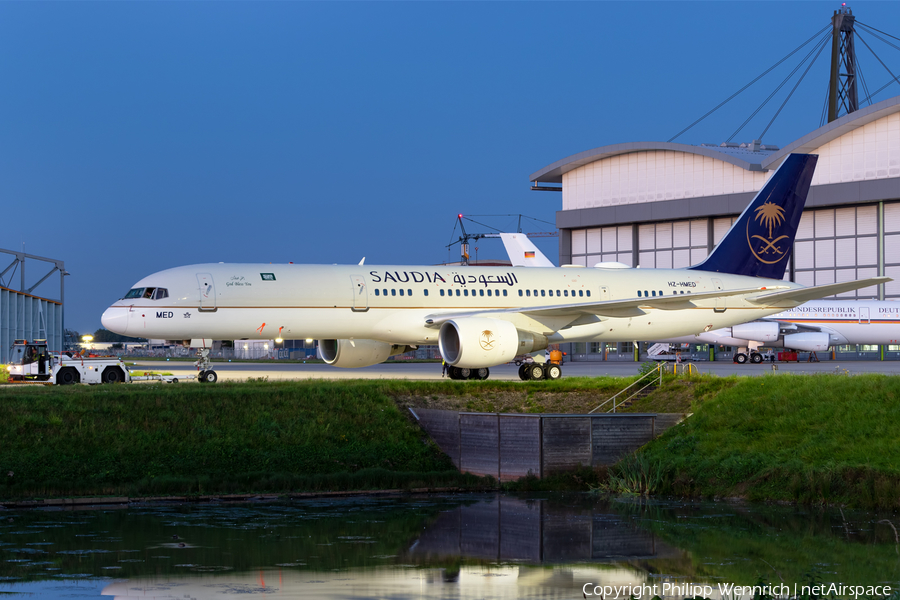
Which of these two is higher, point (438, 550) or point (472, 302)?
point (472, 302)

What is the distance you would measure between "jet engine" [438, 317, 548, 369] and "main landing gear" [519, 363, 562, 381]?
75.5 inches

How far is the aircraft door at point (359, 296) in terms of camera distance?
97.9 ft

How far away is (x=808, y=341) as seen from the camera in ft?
192

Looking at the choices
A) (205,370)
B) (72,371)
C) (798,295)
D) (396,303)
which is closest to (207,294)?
(205,370)

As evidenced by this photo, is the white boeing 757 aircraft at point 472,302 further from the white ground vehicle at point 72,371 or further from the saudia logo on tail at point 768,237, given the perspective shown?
the white ground vehicle at point 72,371

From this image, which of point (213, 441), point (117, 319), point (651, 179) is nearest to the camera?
point (213, 441)

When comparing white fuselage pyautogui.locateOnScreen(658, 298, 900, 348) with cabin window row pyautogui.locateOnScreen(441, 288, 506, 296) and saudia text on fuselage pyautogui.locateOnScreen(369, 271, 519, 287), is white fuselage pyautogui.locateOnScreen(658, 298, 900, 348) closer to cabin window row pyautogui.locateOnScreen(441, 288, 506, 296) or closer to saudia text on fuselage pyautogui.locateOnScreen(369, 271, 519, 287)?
saudia text on fuselage pyautogui.locateOnScreen(369, 271, 519, 287)

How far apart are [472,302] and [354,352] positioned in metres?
4.45

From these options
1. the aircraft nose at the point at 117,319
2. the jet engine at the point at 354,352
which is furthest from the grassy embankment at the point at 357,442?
the jet engine at the point at 354,352

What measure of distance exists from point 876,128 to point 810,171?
113 ft

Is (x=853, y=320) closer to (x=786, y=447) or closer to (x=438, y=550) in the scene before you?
(x=786, y=447)

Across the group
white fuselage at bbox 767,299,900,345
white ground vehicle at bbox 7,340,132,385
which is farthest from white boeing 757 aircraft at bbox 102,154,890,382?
white fuselage at bbox 767,299,900,345

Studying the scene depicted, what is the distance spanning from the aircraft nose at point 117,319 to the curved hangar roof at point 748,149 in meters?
54.8

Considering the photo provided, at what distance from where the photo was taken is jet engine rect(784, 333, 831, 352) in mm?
58438
